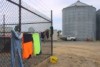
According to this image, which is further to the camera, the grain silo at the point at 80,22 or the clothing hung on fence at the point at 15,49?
the grain silo at the point at 80,22

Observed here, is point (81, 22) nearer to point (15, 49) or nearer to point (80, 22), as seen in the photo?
point (80, 22)

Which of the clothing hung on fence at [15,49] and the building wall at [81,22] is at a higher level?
the building wall at [81,22]

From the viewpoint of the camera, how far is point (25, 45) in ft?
17.6

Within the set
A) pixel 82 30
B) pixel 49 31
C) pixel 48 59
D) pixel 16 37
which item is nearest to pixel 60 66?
pixel 48 59

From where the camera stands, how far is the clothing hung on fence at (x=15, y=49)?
442 cm

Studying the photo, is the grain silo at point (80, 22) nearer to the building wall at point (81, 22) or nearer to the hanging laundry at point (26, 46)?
the building wall at point (81, 22)

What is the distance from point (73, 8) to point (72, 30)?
16.7 feet

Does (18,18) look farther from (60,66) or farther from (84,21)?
(84,21)

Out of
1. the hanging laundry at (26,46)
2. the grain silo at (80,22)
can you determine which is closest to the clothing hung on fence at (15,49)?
the hanging laundry at (26,46)

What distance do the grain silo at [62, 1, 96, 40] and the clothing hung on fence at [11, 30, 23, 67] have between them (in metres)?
46.0

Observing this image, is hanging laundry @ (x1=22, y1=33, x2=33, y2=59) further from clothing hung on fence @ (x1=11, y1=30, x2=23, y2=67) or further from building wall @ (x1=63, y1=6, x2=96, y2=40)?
building wall @ (x1=63, y1=6, x2=96, y2=40)

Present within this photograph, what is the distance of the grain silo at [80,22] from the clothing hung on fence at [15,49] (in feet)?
151

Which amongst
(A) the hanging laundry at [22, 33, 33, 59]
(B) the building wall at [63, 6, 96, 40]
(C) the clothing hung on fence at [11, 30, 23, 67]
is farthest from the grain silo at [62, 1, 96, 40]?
(C) the clothing hung on fence at [11, 30, 23, 67]

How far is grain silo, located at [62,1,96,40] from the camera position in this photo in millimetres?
50969
